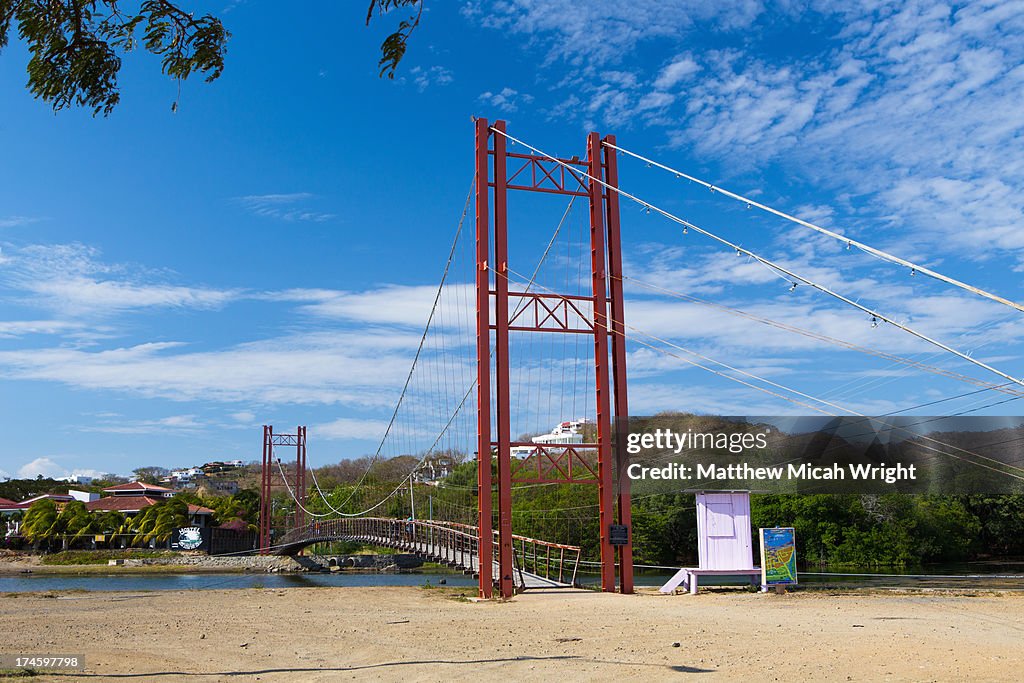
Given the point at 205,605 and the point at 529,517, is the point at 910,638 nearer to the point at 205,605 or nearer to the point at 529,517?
the point at 205,605

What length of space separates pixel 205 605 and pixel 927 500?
37.6 m

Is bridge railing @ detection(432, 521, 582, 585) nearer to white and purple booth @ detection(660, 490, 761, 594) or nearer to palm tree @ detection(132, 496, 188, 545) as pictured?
white and purple booth @ detection(660, 490, 761, 594)

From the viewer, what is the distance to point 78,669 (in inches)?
281

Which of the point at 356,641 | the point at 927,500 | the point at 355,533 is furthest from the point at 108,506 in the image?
the point at 356,641

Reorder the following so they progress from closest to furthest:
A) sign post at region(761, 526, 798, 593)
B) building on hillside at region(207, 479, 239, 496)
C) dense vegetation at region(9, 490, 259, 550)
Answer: sign post at region(761, 526, 798, 593) < dense vegetation at region(9, 490, 259, 550) < building on hillside at region(207, 479, 239, 496)

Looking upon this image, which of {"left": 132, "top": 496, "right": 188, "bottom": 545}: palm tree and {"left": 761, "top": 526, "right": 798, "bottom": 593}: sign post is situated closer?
{"left": 761, "top": 526, "right": 798, "bottom": 593}: sign post

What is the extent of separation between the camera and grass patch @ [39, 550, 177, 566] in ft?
194

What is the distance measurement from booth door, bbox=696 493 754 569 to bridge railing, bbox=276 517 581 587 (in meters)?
3.03

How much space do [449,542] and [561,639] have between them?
13.6m

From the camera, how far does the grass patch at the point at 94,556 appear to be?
59219 mm

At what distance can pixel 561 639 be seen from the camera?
9070mm

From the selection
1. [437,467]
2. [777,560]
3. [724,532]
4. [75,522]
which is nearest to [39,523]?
[75,522]

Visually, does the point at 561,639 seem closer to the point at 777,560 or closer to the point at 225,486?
the point at 777,560

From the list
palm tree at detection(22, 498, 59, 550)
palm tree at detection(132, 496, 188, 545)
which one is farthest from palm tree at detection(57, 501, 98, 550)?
palm tree at detection(132, 496, 188, 545)
